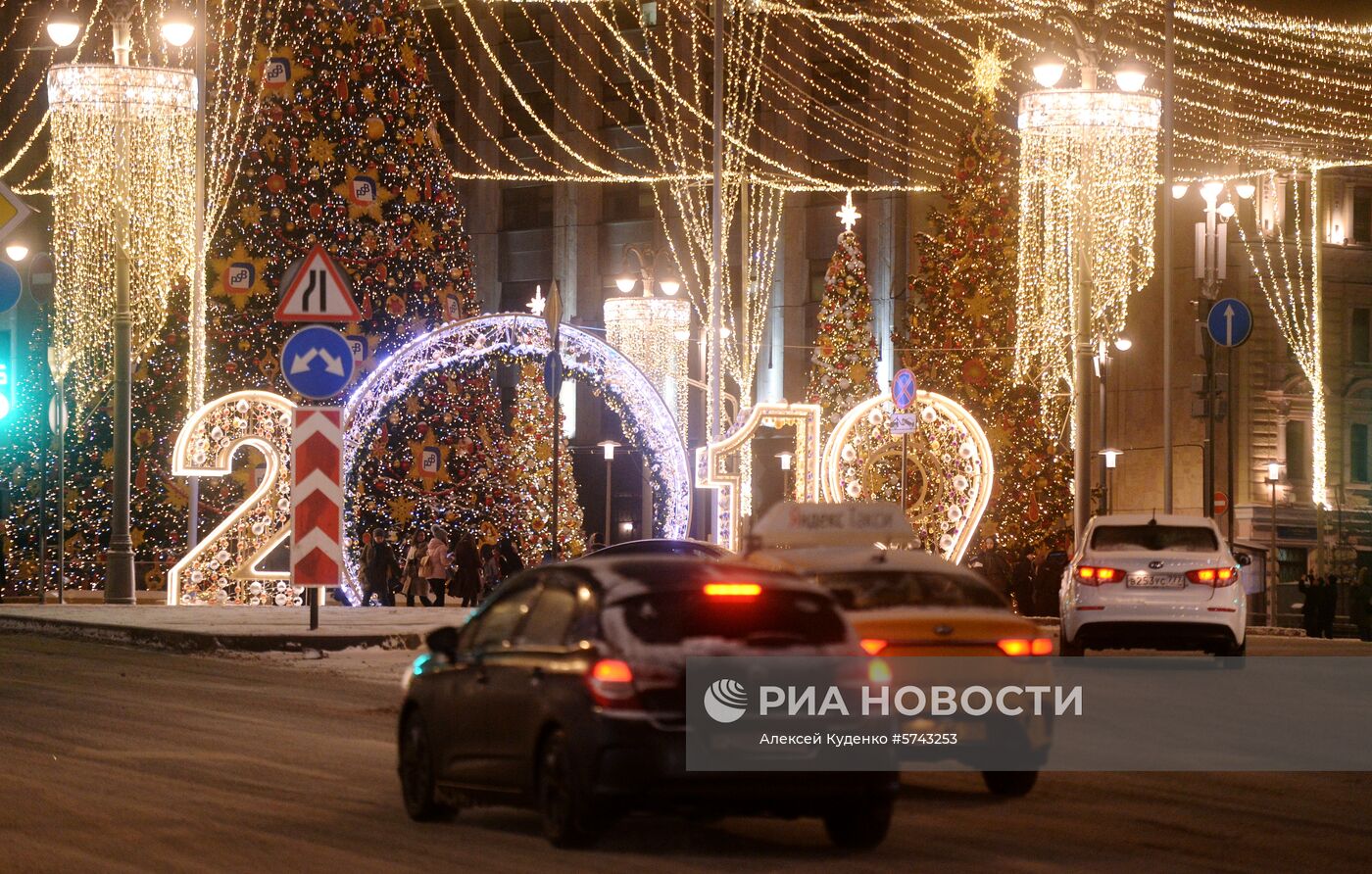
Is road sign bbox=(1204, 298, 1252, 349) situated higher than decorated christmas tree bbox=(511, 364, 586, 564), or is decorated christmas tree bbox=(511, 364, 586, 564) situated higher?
road sign bbox=(1204, 298, 1252, 349)

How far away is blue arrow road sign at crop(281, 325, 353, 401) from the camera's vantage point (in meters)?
22.5

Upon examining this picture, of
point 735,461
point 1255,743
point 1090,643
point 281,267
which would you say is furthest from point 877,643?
point 281,267

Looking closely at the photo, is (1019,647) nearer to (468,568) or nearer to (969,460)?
(969,460)

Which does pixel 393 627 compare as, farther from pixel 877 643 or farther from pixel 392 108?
pixel 392 108

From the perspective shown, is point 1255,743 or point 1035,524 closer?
point 1255,743

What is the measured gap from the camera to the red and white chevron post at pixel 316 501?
23359 millimetres

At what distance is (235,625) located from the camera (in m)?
26.7

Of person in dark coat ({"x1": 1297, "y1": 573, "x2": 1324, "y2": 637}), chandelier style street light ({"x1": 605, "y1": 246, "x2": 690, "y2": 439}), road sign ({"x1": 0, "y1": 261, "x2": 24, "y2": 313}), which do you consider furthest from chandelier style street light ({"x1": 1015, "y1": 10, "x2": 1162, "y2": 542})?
road sign ({"x1": 0, "y1": 261, "x2": 24, "y2": 313})

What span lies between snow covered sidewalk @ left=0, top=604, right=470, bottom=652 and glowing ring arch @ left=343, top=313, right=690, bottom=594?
14.7 ft

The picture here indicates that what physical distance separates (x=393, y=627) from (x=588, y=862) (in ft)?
52.4

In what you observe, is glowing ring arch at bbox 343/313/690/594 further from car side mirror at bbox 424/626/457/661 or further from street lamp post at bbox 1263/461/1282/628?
car side mirror at bbox 424/626/457/661

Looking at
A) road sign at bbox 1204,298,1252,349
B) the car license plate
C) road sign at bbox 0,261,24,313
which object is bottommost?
the car license plate

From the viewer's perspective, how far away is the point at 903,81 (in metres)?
70.6

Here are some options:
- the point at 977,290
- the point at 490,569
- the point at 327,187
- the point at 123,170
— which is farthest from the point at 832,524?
the point at 977,290
